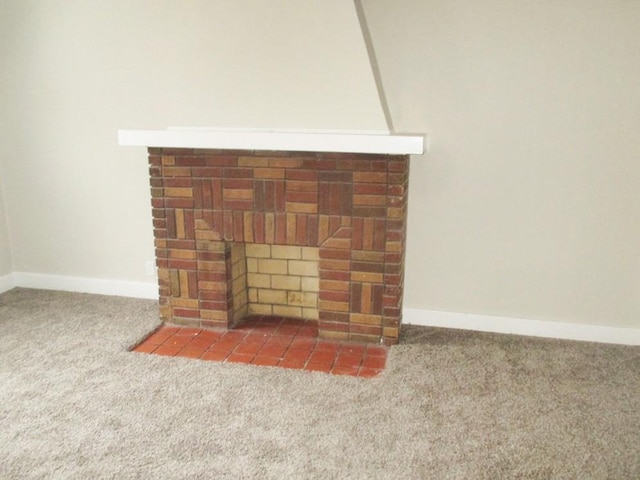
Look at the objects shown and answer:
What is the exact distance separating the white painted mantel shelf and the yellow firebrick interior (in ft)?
2.25

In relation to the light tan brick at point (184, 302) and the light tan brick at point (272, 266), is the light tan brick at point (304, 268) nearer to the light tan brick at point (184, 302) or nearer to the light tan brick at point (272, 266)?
the light tan brick at point (272, 266)

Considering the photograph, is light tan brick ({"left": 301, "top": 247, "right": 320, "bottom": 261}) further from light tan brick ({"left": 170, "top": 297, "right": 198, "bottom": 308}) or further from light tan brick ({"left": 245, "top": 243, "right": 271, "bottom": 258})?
light tan brick ({"left": 170, "top": 297, "right": 198, "bottom": 308})

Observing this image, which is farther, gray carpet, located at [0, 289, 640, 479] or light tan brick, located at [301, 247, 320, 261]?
light tan brick, located at [301, 247, 320, 261]

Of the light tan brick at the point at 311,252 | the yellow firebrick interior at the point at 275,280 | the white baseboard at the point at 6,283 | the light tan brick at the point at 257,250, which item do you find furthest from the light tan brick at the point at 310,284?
the white baseboard at the point at 6,283

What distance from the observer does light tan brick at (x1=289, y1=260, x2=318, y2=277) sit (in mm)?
3094

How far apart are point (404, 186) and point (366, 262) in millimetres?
432

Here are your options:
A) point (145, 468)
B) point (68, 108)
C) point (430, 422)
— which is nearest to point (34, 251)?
point (68, 108)

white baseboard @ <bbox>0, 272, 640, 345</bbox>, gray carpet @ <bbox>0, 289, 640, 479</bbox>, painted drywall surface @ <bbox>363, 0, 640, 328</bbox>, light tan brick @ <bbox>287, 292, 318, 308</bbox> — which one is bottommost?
gray carpet @ <bbox>0, 289, 640, 479</bbox>

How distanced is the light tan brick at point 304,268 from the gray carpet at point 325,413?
664 millimetres

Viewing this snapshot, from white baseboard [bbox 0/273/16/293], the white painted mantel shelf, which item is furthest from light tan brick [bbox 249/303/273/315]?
white baseboard [bbox 0/273/16/293]

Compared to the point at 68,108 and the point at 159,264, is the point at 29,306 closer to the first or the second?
the point at 159,264

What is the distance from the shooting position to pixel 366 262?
2.74 m

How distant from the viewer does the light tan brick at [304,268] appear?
3094mm

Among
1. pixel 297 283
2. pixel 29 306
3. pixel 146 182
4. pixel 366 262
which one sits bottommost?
pixel 29 306
